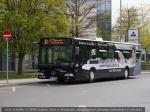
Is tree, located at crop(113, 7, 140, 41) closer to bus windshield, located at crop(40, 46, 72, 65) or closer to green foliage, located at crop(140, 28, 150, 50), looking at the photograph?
green foliage, located at crop(140, 28, 150, 50)

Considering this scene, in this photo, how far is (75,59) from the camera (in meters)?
28.7

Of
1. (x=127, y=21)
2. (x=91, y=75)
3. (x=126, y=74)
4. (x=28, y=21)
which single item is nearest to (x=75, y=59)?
(x=91, y=75)

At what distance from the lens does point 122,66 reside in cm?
3531

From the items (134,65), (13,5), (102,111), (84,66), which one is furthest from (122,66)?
(102,111)

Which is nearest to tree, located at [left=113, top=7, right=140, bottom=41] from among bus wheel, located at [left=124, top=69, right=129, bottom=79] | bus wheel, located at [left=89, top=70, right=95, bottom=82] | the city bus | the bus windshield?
bus wheel, located at [left=124, top=69, right=129, bottom=79]

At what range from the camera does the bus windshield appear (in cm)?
2859

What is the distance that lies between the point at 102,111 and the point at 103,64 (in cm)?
1945

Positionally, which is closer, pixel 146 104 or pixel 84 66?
pixel 146 104

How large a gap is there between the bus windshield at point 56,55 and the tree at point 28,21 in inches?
289

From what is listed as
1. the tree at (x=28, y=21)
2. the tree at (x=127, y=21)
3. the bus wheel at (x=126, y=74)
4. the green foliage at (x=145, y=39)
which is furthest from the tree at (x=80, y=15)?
the green foliage at (x=145, y=39)

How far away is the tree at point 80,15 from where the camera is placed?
4594 centimetres

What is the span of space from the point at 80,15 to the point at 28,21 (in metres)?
11.5

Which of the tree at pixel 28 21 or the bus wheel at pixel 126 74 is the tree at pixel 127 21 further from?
the bus wheel at pixel 126 74

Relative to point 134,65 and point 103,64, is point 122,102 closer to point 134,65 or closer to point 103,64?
point 103,64
